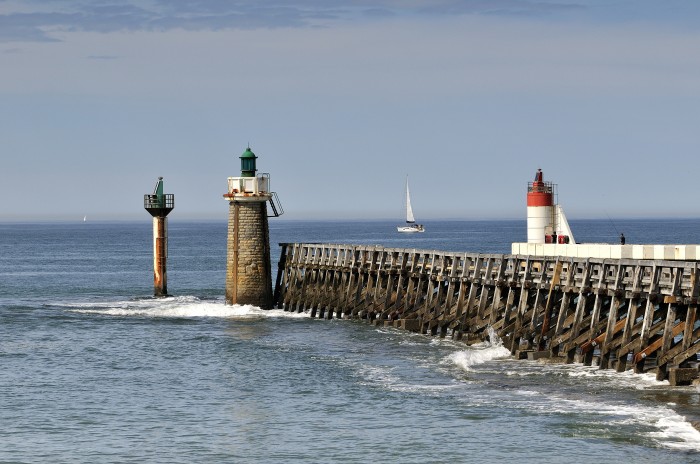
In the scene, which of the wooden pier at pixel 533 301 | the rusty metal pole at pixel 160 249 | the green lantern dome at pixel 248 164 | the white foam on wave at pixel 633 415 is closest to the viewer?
the white foam on wave at pixel 633 415

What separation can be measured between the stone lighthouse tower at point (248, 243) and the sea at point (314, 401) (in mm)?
5288

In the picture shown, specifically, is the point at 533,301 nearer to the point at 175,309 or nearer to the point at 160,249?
the point at 175,309

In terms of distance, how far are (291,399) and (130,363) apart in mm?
8667

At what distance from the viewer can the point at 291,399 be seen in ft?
98.6

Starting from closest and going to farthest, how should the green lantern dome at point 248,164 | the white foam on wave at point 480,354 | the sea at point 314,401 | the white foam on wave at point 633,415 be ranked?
the white foam on wave at point 633,415
the sea at point 314,401
the white foam on wave at point 480,354
the green lantern dome at point 248,164

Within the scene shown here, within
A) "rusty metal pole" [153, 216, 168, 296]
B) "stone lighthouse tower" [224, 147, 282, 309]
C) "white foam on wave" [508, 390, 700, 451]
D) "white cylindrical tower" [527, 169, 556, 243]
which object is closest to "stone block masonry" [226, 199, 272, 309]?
"stone lighthouse tower" [224, 147, 282, 309]

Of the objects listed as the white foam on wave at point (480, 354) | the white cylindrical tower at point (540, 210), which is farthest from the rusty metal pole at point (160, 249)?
the white foam on wave at point (480, 354)

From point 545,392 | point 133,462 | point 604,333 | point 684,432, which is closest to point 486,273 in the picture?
point 604,333

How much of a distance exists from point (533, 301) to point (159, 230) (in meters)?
25.8

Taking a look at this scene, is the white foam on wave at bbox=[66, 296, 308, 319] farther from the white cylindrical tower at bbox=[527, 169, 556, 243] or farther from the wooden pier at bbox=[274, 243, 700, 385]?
the white cylindrical tower at bbox=[527, 169, 556, 243]

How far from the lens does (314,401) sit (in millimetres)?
29672

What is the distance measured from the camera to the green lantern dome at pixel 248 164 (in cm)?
5306

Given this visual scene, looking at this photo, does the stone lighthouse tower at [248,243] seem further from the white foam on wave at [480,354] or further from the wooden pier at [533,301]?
the white foam on wave at [480,354]

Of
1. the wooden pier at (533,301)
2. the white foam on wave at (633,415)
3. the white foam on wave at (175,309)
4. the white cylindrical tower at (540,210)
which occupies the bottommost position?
the white foam on wave at (175,309)
